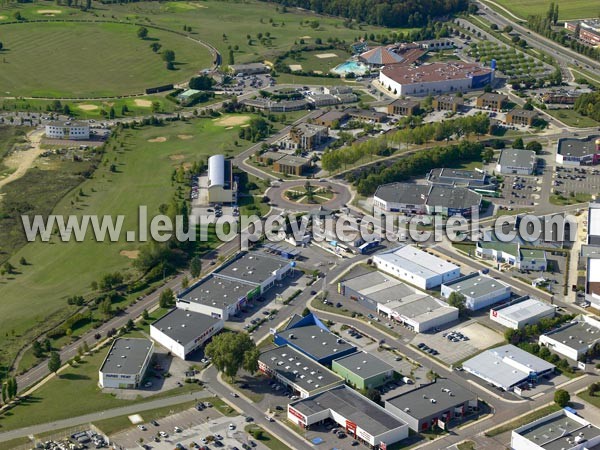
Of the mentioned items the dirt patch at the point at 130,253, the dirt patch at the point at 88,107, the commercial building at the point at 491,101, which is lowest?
the dirt patch at the point at 130,253

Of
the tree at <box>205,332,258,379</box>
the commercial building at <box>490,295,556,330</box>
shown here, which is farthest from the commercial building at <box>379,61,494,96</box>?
the tree at <box>205,332,258,379</box>

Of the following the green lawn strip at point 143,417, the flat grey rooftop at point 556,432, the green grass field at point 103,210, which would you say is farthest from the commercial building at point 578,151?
the green lawn strip at point 143,417

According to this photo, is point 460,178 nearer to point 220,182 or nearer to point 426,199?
point 426,199

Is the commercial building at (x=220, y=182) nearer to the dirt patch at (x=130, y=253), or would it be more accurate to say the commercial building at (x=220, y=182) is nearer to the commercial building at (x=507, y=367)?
the dirt patch at (x=130, y=253)

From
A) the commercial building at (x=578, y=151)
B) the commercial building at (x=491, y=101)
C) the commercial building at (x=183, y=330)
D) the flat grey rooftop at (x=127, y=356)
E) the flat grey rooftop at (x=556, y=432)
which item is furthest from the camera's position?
the commercial building at (x=491, y=101)

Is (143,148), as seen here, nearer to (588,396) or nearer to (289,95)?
(289,95)

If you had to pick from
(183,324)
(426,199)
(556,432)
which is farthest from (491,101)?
(556,432)

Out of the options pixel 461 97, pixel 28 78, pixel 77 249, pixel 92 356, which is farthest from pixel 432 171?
pixel 28 78
